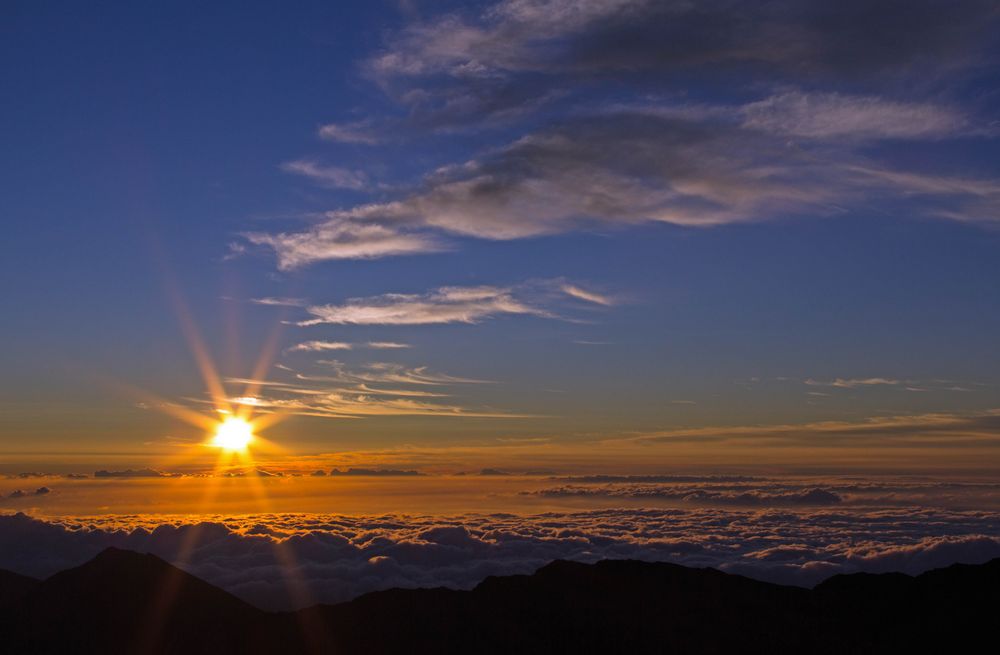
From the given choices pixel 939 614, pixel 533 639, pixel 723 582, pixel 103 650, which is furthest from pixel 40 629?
pixel 939 614

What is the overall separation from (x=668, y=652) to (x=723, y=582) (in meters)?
39.7

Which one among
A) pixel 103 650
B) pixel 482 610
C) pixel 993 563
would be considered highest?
pixel 993 563

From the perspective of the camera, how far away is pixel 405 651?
172750 mm

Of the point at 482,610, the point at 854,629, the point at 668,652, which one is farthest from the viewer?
the point at 482,610

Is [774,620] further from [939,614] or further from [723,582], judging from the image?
[939,614]

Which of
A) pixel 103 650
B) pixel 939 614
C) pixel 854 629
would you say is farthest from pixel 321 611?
pixel 939 614

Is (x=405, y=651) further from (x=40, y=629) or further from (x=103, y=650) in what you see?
(x=40, y=629)

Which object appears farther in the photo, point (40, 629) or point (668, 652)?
point (40, 629)

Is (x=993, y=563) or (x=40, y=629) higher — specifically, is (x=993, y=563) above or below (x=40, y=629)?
above

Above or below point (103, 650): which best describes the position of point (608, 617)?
above

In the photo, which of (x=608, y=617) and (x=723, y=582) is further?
(x=723, y=582)

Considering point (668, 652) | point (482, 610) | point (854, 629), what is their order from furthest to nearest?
point (482, 610) → point (854, 629) → point (668, 652)

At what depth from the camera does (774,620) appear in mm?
178750

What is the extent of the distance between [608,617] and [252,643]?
82.6 metres
